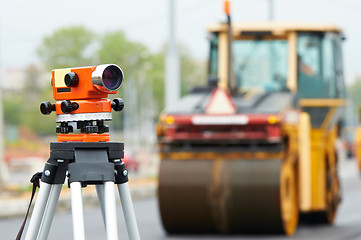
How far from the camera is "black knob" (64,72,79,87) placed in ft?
14.6

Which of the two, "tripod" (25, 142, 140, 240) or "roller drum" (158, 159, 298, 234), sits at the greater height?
"tripod" (25, 142, 140, 240)

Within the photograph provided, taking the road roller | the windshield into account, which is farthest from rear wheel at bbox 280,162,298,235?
the windshield

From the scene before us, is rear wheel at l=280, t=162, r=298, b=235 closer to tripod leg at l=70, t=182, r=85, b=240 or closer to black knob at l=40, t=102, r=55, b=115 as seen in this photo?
black knob at l=40, t=102, r=55, b=115

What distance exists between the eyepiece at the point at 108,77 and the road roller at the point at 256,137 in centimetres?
665

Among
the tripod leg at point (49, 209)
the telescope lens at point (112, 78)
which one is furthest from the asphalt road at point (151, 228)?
the telescope lens at point (112, 78)

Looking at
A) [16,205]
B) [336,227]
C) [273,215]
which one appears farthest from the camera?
[16,205]

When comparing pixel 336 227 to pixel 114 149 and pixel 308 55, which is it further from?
pixel 114 149

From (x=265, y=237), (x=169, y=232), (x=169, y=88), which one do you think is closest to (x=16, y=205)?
(x=169, y=232)

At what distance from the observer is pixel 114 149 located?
448 centimetres

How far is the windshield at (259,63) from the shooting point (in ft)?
43.7

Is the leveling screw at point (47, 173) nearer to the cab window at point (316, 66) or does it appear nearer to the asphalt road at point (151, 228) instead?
the asphalt road at point (151, 228)

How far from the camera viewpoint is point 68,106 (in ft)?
14.5

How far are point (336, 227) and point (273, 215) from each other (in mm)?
2246

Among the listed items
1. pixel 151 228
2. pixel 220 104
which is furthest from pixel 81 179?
pixel 151 228
